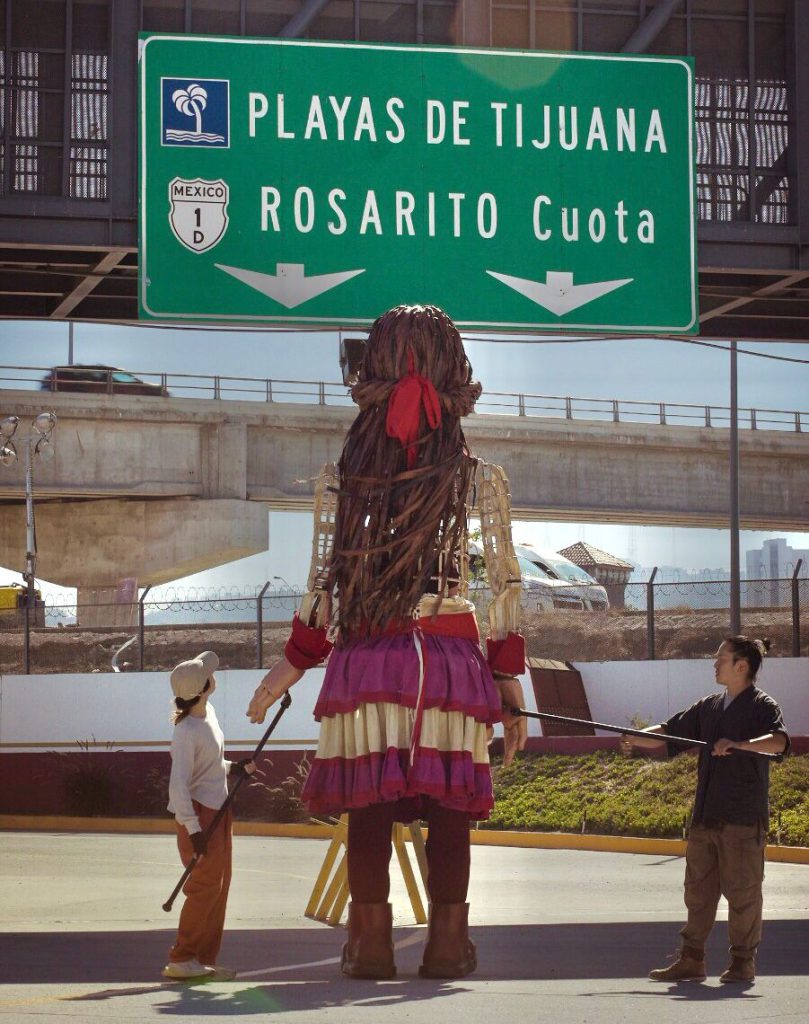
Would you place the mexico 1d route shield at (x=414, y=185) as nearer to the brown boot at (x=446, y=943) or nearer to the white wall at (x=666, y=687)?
the brown boot at (x=446, y=943)

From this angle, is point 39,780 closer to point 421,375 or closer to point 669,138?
point 669,138

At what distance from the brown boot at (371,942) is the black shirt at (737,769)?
5.52ft

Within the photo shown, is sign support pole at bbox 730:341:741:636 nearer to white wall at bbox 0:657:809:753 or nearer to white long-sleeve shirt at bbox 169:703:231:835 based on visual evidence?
white wall at bbox 0:657:809:753

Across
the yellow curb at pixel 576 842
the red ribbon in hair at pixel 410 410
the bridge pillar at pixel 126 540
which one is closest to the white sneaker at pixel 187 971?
the red ribbon in hair at pixel 410 410

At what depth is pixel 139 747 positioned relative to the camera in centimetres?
2886

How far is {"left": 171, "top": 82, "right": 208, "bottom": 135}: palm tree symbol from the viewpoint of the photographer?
1207 cm

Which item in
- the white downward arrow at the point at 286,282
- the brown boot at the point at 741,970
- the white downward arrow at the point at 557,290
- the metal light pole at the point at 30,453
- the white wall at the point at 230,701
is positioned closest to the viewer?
the brown boot at the point at 741,970

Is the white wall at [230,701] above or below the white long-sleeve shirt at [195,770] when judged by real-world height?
below

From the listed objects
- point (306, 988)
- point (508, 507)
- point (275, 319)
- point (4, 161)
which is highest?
point (4, 161)

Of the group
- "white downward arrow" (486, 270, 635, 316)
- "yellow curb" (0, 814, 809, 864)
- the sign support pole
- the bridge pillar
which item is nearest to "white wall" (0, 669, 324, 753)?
"yellow curb" (0, 814, 809, 864)

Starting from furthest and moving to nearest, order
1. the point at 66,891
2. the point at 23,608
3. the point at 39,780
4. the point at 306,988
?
the point at 23,608 → the point at 39,780 → the point at 66,891 → the point at 306,988

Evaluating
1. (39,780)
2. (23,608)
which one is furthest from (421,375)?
(23,608)

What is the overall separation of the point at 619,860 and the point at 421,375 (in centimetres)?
1254

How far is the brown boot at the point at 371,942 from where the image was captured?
20.5ft
